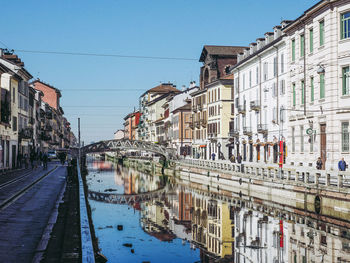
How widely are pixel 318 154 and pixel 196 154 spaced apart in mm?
52587

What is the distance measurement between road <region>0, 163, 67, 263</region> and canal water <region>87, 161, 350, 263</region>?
2.69 meters

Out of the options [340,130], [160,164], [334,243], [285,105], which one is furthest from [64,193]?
[160,164]

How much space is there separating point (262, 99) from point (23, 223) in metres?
43.9

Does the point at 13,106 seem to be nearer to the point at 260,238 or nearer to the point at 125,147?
the point at 125,147

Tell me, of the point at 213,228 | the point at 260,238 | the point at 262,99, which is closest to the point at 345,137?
the point at 213,228

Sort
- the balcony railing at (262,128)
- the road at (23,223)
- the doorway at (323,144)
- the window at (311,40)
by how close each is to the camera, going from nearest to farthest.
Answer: the road at (23,223) → the doorway at (323,144) → the window at (311,40) → the balcony railing at (262,128)

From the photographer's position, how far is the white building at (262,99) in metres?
50.7

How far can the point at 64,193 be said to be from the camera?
95.3ft

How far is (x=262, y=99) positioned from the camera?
57.9 metres

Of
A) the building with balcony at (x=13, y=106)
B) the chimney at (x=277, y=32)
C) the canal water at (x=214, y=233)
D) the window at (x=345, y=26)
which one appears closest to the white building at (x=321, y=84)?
the window at (x=345, y=26)

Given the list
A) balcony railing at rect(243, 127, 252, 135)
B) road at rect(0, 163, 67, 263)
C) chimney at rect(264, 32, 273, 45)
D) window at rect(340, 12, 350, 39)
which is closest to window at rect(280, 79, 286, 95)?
chimney at rect(264, 32, 273, 45)

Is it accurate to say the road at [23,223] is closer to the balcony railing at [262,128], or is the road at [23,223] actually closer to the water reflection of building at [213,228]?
the water reflection of building at [213,228]

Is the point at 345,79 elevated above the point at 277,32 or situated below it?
below

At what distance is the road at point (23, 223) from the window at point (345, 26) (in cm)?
2198
